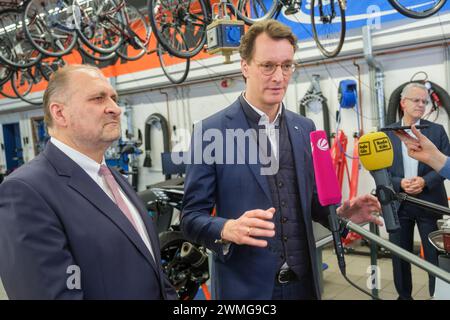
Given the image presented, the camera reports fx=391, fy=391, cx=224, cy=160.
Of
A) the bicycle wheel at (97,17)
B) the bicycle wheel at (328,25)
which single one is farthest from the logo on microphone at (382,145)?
the bicycle wheel at (97,17)

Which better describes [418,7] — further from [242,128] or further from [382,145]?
[242,128]

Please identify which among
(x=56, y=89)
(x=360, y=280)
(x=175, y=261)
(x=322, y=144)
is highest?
(x=56, y=89)

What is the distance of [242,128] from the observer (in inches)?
63.5

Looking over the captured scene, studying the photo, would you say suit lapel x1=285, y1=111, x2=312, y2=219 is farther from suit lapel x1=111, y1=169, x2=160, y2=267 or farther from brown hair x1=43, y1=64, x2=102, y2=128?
brown hair x1=43, y1=64, x2=102, y2=128

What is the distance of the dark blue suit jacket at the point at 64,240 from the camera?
1.07m

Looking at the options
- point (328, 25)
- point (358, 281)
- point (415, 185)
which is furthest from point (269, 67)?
point (328, 25)

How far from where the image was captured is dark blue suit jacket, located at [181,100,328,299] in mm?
1499

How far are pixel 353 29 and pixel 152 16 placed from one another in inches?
110

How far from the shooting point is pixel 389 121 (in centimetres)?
495

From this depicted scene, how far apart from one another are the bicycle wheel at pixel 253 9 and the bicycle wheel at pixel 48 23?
262 centimetres

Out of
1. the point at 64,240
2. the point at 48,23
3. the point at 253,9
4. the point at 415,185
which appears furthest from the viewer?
the point at 48,23

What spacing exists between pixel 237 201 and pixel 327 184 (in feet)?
1.29

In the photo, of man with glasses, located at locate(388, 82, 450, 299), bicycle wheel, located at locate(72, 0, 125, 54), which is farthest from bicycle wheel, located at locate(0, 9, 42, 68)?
man with glasses, located at locate(388, 82, 450, 299)

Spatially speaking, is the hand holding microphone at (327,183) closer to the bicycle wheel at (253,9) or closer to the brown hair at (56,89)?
the brown hair at (56,89)
